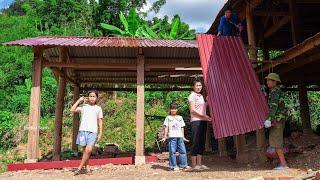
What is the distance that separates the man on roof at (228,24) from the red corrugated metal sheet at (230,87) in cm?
62

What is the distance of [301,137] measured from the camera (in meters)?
10.4

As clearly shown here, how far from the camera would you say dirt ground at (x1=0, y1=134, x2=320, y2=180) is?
22.2 feet

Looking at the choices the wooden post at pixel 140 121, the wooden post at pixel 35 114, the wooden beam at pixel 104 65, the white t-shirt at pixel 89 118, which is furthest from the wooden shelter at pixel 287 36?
the wooden post at pixel 35 114

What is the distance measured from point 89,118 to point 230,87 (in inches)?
109

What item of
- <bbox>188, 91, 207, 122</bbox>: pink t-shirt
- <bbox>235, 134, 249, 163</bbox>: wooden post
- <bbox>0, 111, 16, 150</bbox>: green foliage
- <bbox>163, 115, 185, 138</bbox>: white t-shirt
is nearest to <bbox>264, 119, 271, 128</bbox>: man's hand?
<bbox>188, 91, 207, 122</bbox>: pink t-shirt

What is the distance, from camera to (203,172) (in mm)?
7336

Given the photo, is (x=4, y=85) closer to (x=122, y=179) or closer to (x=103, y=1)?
(x=103, y=1)

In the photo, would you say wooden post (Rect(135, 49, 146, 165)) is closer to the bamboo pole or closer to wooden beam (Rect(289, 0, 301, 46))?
the bamboo pole

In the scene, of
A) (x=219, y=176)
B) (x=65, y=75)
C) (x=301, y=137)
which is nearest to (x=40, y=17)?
(x=65, y=75)

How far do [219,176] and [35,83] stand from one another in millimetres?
5024

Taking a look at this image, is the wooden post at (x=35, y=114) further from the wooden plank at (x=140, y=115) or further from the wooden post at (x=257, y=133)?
the wooden post at (x=257, y=133)

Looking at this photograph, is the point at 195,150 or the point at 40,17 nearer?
the point at 195,150

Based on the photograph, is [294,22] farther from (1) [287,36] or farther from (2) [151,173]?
(2) [151,173]

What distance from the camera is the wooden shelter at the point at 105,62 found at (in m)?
9.41
